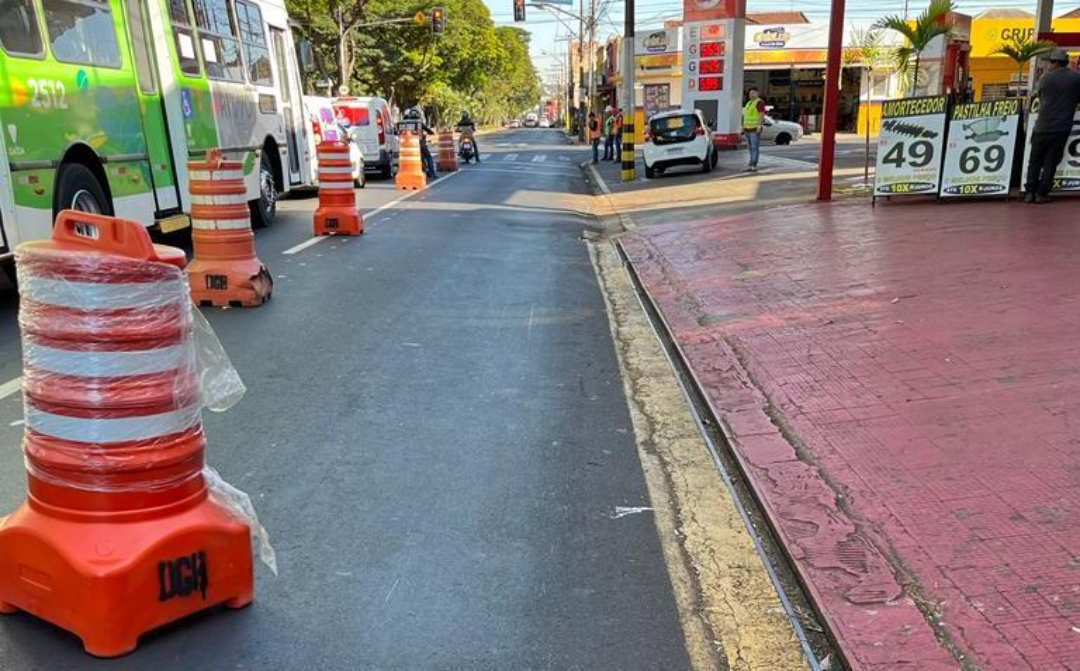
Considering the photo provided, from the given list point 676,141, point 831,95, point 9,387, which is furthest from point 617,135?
point 9,387

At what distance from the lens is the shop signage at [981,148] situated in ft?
40.2

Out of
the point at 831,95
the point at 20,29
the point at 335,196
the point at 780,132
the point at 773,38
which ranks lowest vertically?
the point at 780,132

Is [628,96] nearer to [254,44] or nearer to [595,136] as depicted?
[595,136]

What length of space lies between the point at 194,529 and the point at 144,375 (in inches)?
21.6

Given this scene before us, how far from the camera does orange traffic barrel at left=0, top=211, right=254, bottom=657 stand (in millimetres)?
2863

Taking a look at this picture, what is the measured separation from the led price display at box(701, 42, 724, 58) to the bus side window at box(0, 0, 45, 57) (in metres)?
26.6

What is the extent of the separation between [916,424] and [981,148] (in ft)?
30.6

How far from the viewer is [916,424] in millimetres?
4664

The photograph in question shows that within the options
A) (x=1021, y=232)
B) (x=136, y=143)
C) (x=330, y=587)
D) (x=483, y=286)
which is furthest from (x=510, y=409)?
(x=1021, y=232)

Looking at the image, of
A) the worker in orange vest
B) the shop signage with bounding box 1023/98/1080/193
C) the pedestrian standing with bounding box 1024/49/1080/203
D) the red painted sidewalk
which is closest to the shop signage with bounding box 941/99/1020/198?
the shop signage with bounding box 1023/98/1080/193

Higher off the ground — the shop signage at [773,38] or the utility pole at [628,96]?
the shop signage at [773,38]

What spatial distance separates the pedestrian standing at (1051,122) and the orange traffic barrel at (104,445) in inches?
456

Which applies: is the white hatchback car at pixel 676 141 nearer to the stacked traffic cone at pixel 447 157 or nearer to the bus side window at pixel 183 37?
the stacked traffic cone at pixel 447 157

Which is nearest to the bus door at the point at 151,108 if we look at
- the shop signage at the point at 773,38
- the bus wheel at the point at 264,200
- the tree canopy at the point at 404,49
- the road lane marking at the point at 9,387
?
the bus wheel at the point at 264,200
